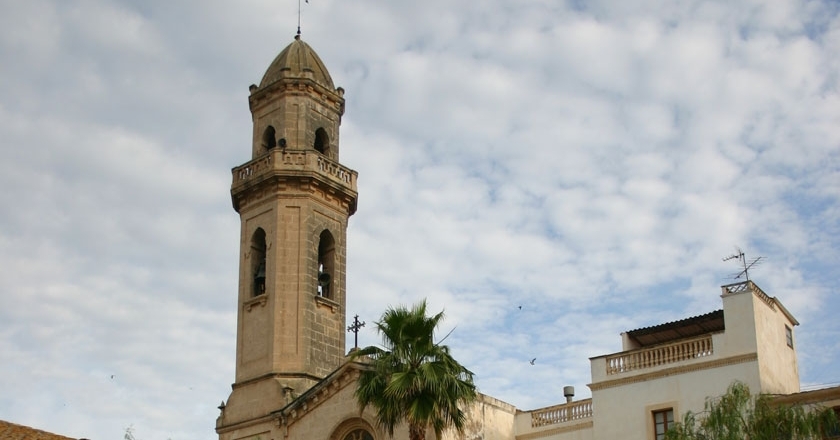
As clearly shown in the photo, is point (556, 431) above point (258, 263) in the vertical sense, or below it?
below

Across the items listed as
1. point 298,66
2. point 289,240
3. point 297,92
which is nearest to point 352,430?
point 289,240

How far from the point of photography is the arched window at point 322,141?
4334 cm

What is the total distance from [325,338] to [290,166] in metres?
6.29

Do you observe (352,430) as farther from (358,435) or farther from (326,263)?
(326,263)

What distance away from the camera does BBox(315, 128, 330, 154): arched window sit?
142ft

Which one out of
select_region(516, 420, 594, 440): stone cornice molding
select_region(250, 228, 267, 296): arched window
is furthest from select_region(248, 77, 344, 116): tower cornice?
select_region(516, 420, 594, 440): stone cornice molding

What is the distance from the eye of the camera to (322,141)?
143 feet

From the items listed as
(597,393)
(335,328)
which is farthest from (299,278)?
(597,393)

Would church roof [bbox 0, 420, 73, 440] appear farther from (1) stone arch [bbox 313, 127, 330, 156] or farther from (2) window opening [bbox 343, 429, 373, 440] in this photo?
(1) stone arch [bbox 313, 127, 330, 156]

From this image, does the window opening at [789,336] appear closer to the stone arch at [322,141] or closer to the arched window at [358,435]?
the arched window at [358,435]

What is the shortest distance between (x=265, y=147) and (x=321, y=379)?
31.5 feet

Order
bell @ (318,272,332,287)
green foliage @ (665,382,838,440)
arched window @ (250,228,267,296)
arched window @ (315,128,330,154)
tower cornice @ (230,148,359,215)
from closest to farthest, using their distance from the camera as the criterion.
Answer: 1. green foliage @ (665,382,838,440)
2. tower cornice @ (230,148,359,215)
3. arched window @ (250,228,267,296)
4. bell @ (318,272,332,287)
5. arched window @ (315,128,330,154)

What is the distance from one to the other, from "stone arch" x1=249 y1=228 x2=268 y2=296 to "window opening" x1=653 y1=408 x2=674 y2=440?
15605 millimetres

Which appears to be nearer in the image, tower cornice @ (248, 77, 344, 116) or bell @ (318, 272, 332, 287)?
bell @ (318, 272, 332, 287)
